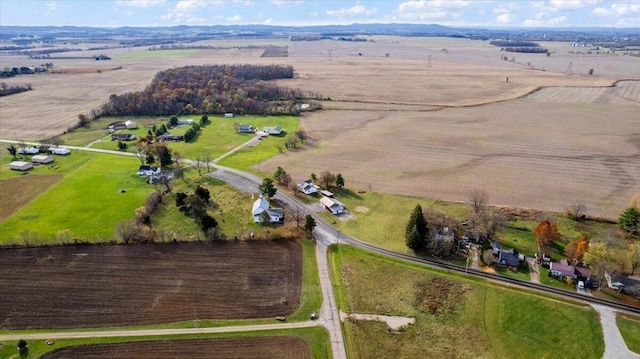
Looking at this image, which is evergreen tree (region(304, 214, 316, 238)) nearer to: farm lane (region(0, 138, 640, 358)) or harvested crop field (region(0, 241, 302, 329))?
farm lane (region(0, 138, 640, 358))

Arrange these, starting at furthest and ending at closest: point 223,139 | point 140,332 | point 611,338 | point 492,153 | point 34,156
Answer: point 223,139 → point 492,153 → point 34,156 → point 140,332 → point 611,338

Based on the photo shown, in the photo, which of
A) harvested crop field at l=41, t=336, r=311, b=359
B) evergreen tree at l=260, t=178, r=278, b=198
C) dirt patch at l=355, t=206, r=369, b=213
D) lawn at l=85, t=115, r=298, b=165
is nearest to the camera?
harvested crop field at l=41, t=336, r=311, b=359

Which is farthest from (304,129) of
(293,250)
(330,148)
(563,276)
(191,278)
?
(563,276)

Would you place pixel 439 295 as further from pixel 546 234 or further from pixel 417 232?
pixel 546 234

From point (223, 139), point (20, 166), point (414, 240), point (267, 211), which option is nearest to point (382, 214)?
point (414, 240)

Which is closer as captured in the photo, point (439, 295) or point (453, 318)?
point (453, 318)

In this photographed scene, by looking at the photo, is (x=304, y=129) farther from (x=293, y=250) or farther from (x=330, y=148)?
(x=293, y=250)

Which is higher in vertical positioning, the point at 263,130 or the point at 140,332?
the point at 263,130

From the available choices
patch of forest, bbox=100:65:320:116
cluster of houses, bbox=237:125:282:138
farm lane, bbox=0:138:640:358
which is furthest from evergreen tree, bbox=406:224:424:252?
patch of forest, bbox=100:65:320:116
